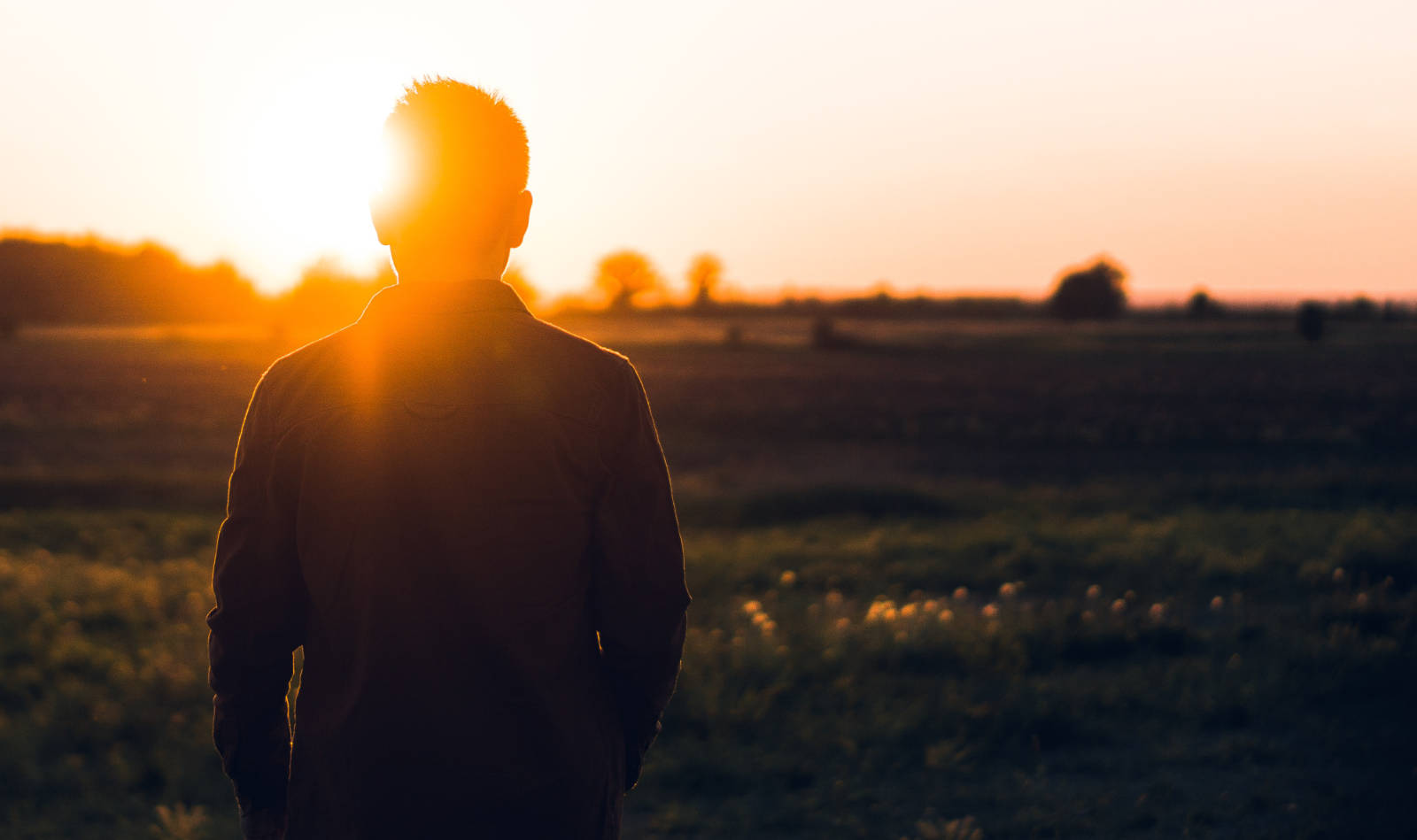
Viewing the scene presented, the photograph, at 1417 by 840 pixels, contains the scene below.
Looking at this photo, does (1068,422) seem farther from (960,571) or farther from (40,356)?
(40,356)

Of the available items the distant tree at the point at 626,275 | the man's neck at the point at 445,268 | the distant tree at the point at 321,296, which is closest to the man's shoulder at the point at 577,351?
the man's neck at the point at 445,268

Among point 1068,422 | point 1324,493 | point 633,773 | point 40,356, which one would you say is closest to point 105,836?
point 633,773

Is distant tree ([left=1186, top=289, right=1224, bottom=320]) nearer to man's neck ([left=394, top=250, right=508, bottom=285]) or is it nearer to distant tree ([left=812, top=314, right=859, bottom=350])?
distant tree ([left=812, top=314, right=859, bottom=350])

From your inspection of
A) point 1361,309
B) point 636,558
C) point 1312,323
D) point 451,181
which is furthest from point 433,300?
point 1361,309

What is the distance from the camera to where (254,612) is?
1836 mm

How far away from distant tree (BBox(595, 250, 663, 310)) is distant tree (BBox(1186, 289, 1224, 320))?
74132mm

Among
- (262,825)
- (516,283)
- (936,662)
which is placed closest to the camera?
(262,825)

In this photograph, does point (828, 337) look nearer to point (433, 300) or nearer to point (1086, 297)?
point (1086, 297)

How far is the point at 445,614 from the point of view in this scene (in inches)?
68.6

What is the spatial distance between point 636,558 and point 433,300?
0.58m

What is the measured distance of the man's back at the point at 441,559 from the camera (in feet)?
5.69

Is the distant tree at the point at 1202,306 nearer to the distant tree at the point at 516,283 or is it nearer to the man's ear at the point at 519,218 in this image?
the distant tree at the point at 516,283

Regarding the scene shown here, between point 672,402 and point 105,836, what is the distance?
3590 cm

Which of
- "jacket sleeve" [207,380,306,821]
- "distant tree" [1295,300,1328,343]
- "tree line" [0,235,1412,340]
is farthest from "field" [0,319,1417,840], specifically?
"distant tree" [1295,300,1328,343]
